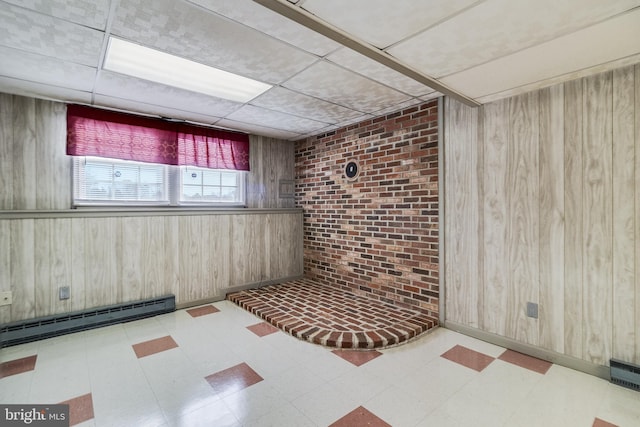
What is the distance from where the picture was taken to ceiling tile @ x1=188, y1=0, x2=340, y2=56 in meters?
1.55

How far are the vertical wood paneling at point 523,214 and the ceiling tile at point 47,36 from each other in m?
3.21

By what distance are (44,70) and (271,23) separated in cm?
197

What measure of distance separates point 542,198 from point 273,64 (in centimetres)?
242

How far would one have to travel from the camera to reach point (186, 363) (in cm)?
227

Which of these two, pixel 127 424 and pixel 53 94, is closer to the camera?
pixel 127 424

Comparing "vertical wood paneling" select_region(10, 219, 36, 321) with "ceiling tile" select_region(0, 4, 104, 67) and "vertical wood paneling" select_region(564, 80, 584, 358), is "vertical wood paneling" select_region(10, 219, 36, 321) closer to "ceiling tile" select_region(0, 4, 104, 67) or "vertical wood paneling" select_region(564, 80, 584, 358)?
"ceiling tile" select_region(0, 4, 104, 67)

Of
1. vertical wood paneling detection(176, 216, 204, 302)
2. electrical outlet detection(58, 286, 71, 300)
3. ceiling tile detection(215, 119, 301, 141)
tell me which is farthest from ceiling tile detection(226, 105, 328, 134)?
electrical outlet detection(58, 286, 71, 300)

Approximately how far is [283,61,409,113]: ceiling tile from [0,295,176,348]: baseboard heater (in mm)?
2856

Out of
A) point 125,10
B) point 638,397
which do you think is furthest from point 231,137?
point 638,397

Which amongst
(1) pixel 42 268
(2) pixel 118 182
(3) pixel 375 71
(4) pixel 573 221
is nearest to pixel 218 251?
(2) pixel 118 182

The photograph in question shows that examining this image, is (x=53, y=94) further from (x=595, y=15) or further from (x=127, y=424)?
(x=595, y=15)

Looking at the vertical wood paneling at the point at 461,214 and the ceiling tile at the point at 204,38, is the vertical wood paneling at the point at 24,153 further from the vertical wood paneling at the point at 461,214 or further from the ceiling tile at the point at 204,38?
the vertical wood paneling at the point at 461,214

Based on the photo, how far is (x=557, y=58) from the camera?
6.21 ft

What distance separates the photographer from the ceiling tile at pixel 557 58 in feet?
5.29
